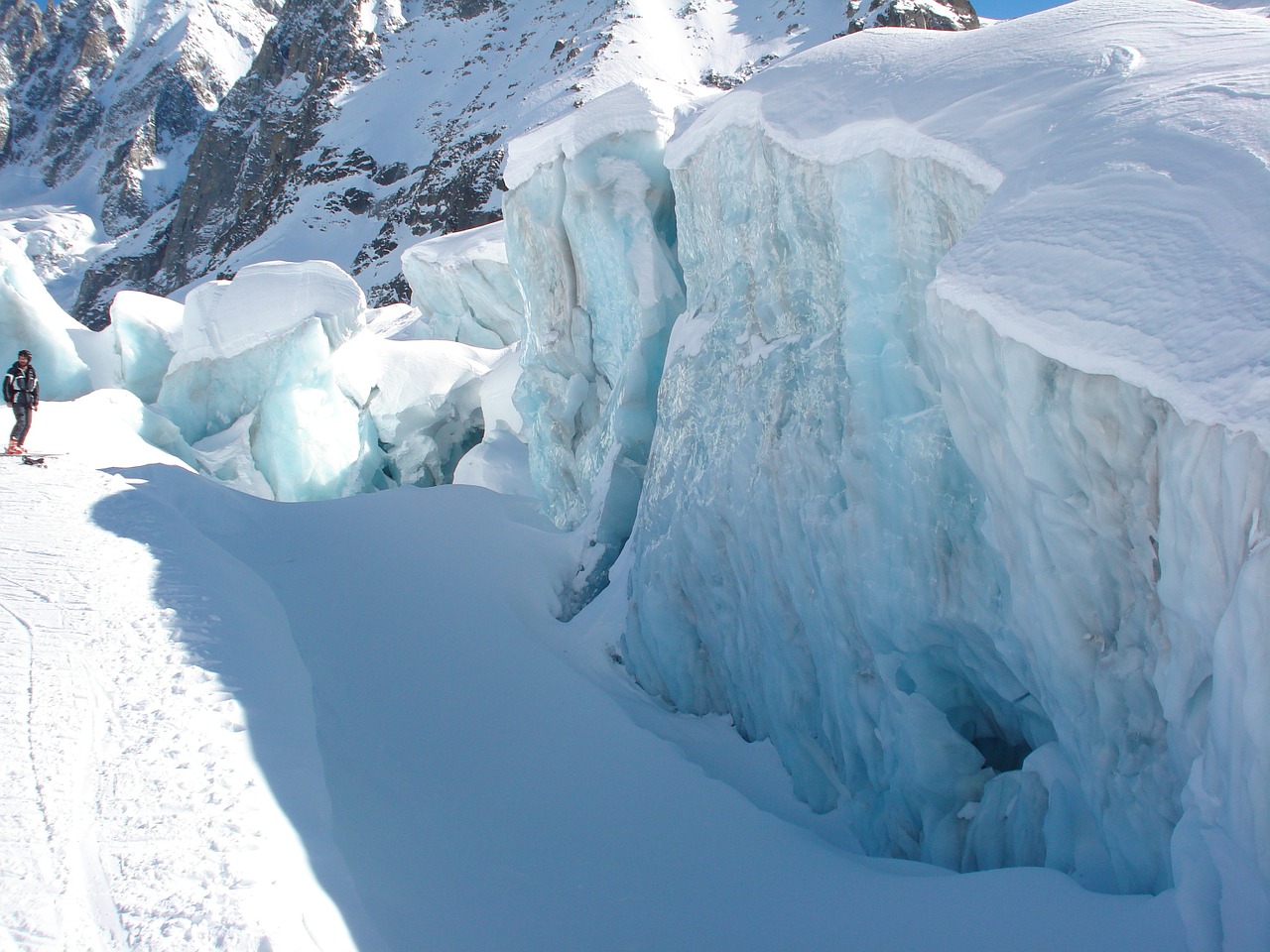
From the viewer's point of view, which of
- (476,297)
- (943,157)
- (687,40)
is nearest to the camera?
(943,157)

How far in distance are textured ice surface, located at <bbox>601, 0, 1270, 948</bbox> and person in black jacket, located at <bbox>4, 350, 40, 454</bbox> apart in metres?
5.55

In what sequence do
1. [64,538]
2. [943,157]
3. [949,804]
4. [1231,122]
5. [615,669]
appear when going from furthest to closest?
[615,669], [64,538], [949,804], [943,157], [1231,122]

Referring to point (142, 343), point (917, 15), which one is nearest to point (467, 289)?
point (142, 343)

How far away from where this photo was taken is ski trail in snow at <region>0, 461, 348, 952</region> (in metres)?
2.85

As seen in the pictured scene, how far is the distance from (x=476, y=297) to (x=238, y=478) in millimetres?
6255

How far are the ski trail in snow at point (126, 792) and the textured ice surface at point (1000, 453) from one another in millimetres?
2585

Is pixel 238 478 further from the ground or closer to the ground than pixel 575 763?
closer to the ground

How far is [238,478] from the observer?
1416cm

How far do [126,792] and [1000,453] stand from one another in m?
3.38

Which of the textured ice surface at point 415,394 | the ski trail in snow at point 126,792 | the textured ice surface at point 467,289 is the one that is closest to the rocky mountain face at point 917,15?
the textured ice surface at point 467,289

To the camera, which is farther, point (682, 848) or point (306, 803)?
point (682, 848)

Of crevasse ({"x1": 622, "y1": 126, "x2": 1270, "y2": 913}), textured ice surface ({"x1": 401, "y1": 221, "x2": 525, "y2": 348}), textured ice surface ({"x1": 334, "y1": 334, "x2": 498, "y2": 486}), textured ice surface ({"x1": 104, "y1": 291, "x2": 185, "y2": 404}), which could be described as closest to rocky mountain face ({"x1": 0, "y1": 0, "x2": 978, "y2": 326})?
textured ice surface ({"x1": 401, "y1": 221, "x2": 525, "y2": 348})

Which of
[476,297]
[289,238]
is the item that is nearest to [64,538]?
[476,297]

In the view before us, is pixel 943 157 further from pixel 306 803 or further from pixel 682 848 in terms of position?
pixel 306 803
